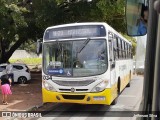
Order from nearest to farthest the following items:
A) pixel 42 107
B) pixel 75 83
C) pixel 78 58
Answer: pixel 75 83
pixel 78 58
pixel 42 107

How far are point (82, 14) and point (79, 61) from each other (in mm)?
8589

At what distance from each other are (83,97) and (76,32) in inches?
90.4

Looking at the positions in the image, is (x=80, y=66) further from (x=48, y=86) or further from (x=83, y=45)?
(x=48, y=86)

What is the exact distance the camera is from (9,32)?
66.4ft

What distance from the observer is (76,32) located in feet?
34.7

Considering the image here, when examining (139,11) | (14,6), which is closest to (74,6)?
(14,6)

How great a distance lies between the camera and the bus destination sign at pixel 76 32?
10.3 metres

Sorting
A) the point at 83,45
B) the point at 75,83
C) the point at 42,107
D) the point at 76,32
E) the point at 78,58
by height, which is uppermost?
the point at 76,32

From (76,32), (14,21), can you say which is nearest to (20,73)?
(14,21)

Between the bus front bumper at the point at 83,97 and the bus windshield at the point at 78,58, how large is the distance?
0.66 m

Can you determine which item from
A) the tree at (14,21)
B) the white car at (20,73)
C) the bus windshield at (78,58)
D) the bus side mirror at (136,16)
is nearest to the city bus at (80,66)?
the bus windshield at (78,58)

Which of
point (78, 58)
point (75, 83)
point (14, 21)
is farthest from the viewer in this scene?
point (14, 21)

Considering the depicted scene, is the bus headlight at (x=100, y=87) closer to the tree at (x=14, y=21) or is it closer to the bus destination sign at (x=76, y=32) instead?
the bus destination sign at (x=76, y=32)

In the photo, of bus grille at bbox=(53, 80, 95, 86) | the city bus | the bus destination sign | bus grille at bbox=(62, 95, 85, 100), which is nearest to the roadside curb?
the city bus
